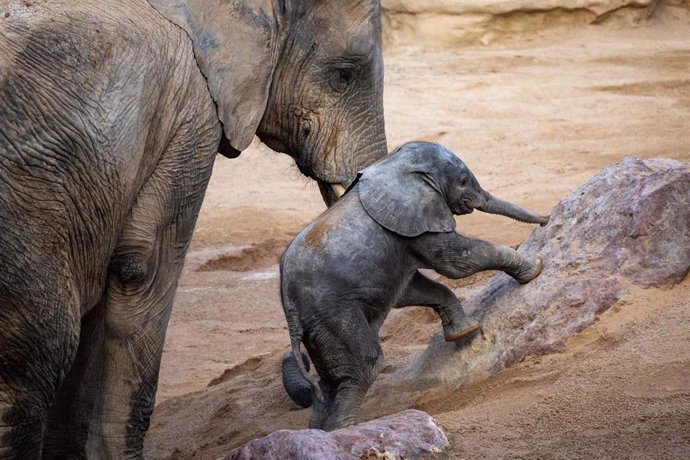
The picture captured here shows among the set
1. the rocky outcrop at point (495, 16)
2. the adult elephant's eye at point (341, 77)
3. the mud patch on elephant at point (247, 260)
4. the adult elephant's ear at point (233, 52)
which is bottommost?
the rocky outcrop at point (495, 16)

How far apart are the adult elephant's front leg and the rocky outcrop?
10.7 m

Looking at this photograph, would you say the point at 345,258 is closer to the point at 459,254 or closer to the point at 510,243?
the point at 459,254

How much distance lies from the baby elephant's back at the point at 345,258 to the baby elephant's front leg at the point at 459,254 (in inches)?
4.4

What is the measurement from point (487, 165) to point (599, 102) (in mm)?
1917

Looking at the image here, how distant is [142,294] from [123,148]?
2.28 ft

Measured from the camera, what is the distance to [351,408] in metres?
5.28

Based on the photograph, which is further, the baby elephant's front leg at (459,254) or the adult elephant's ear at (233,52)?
the baby elephant's front leg at (459,254)

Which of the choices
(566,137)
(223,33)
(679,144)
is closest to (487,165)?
(566,137)

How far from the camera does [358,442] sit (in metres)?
4.13

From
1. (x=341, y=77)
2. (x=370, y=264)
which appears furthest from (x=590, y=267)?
(x=341, y=77)

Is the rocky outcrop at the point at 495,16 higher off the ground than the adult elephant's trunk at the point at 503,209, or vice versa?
the adult elephant's trunk at the point at 503,209

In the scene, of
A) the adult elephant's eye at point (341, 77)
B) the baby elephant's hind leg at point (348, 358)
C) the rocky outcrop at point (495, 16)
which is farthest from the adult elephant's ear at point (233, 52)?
the rocky outcrop at point (495, 16)

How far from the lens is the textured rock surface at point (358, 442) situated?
403 cm

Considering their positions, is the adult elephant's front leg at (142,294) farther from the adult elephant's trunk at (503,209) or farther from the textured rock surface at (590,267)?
the adult elephant's trunk at (503,209)
